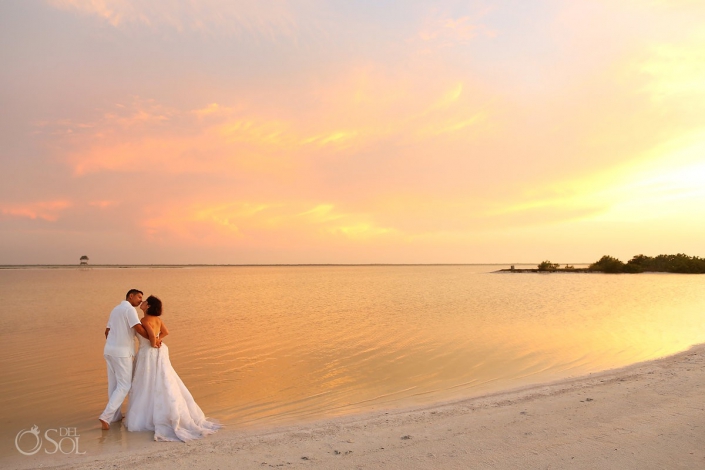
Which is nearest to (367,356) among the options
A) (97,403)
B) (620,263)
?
(97,403)

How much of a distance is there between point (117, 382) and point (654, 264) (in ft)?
352

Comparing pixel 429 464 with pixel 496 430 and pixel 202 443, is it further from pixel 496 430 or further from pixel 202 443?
pixel 202 443

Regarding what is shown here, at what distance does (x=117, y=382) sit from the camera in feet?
26.8

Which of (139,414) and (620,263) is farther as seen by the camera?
(620,263)

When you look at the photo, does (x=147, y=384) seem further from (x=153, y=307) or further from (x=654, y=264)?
(x=654, y=264)

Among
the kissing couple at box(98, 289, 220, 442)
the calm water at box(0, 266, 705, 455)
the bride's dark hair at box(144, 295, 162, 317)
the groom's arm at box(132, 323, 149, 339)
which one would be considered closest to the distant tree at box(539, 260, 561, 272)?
the calm water at box(0, 266, 705, 455)

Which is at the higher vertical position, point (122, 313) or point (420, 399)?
point (122, 313)

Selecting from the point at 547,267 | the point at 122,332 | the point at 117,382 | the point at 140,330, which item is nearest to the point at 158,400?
the point at 117,382

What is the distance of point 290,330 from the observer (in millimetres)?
19719

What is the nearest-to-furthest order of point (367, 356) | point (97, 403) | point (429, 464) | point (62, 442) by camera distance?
1. point (429, 464)
2. point (62, 442)
3. point (97, 403)
4. point (367, 356)

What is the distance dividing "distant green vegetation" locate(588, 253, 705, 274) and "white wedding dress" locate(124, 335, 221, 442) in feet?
325

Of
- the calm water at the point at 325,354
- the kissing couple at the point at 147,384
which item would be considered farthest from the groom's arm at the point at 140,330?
the calm water at the point at 325,354

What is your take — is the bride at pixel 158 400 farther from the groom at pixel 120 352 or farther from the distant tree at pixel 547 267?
the distant tree at pixel 547 267

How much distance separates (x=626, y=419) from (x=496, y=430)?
81.0 inches
